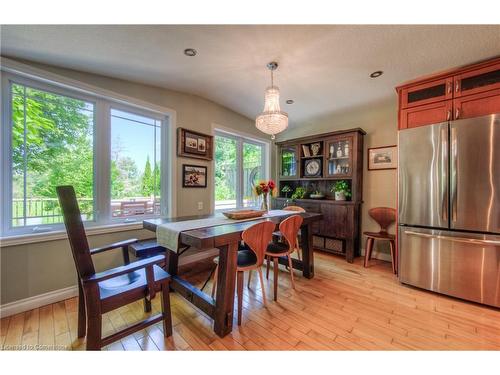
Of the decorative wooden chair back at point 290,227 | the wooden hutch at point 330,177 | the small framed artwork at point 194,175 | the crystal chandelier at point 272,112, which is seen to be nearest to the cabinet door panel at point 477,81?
the wooden hutch at point 330,177

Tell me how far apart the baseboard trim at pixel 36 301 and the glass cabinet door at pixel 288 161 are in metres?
3.69

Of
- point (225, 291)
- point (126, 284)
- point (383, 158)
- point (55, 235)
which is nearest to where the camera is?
point (126, 284)

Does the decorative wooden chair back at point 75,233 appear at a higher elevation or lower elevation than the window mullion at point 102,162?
lower

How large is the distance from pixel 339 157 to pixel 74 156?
377 cm

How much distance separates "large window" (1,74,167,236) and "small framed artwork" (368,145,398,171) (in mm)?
3416

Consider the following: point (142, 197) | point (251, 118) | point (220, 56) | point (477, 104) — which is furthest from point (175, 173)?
point (477, 104)

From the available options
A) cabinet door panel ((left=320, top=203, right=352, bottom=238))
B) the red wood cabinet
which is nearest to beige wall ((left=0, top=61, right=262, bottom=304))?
cabinet door panel ((left=320, top=203, right=352, bottom=238))

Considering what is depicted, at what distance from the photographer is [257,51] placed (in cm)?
206

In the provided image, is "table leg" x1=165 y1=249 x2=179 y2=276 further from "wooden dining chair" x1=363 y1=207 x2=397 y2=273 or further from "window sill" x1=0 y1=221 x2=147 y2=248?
"wooden dining chair" x1=363 y1=207 x2=397 y2=273

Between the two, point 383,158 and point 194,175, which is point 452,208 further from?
point 194,175

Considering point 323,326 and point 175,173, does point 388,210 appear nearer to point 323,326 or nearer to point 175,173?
point 323,326

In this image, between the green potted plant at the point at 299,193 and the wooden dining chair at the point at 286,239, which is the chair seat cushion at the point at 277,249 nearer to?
the wooden dining chair at the point at 286,239

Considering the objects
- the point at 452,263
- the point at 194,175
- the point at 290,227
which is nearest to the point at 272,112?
the point at 290,227

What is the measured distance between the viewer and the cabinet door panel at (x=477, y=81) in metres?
1.98
